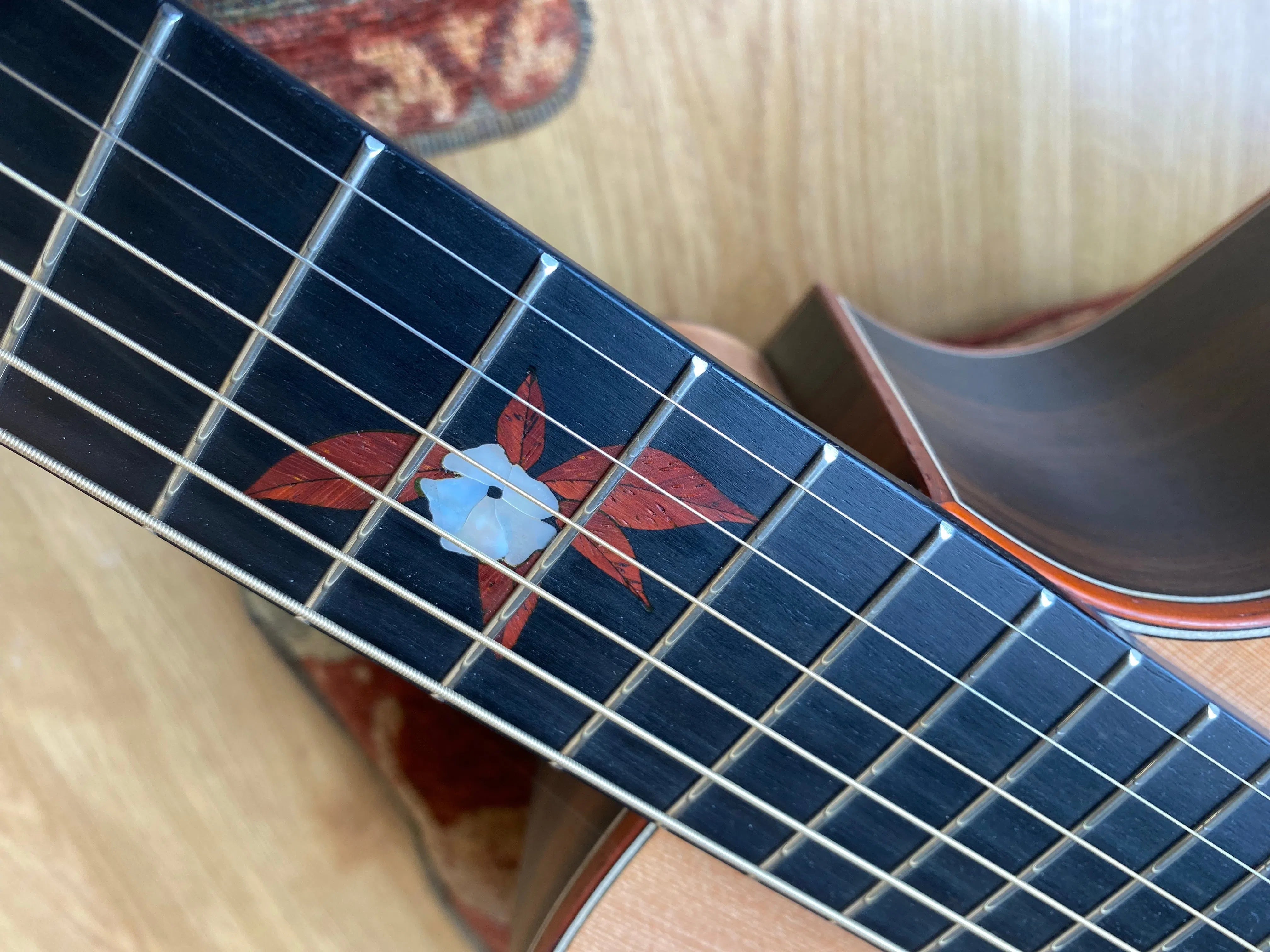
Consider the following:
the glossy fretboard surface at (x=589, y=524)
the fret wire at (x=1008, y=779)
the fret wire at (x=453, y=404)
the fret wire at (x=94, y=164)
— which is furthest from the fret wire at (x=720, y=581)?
the fret wire at (x=94, y=164)

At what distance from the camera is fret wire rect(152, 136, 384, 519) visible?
1.23 ft

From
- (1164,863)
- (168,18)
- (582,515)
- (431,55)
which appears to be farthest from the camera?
(431,55)

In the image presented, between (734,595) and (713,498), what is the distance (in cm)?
6

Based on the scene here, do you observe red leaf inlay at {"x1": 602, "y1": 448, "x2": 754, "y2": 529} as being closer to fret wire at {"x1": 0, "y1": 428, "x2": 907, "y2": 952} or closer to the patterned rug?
fret wire at {"x1": 0, "y1": 428, "x2": 907, "y2": 952}

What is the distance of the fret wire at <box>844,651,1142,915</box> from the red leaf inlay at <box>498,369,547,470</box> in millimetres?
355

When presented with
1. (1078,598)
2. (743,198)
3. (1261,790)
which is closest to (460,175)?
(743,198)

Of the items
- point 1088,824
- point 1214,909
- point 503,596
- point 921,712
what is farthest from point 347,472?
point 1214,909

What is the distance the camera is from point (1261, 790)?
539 mm

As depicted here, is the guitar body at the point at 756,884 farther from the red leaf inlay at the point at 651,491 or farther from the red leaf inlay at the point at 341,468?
the red leaf inlay at the point at 341,468

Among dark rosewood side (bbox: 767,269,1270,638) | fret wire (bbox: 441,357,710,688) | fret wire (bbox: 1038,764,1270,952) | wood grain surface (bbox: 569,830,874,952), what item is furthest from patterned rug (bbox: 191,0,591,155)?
fret wire (bbox: 1038,764,1270,952)

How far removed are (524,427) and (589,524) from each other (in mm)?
63

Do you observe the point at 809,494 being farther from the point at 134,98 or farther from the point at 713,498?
the point at 134,98

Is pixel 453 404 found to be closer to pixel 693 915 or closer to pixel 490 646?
pixel 490 646

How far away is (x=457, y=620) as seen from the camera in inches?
18.6
